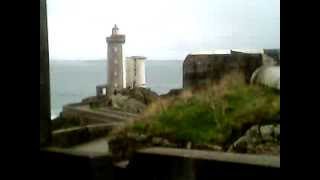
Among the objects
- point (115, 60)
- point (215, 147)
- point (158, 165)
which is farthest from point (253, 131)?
point (115, 60)

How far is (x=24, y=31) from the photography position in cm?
205

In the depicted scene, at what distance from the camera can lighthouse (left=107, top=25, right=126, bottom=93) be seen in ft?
7.40

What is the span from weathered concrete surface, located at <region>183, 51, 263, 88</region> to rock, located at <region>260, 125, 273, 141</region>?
246mm

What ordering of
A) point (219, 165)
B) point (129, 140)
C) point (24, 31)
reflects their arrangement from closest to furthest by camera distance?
point (219, 165) → point (24, 31) → point (129, 140)

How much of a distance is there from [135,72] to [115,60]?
0.13 metres

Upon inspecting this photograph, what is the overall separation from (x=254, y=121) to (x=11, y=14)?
4.36ft

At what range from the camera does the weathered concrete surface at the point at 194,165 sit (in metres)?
1.76

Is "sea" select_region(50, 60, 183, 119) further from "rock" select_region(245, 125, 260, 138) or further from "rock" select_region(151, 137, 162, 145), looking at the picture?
"rock" select_region(245, 125, 260, 138)

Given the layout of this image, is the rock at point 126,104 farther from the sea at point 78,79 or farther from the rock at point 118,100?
the sea at point 78,79

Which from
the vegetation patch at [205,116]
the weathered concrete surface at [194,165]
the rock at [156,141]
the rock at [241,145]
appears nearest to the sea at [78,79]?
the vegetation patch at [205,116]

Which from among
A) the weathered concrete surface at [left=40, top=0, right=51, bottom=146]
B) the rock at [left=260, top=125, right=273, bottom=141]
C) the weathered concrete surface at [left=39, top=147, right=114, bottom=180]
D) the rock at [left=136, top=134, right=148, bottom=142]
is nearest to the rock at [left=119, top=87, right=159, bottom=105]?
the rock at [left=136, top=134, right=148, bottom=142]

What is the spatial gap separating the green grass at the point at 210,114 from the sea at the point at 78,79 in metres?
0.14
